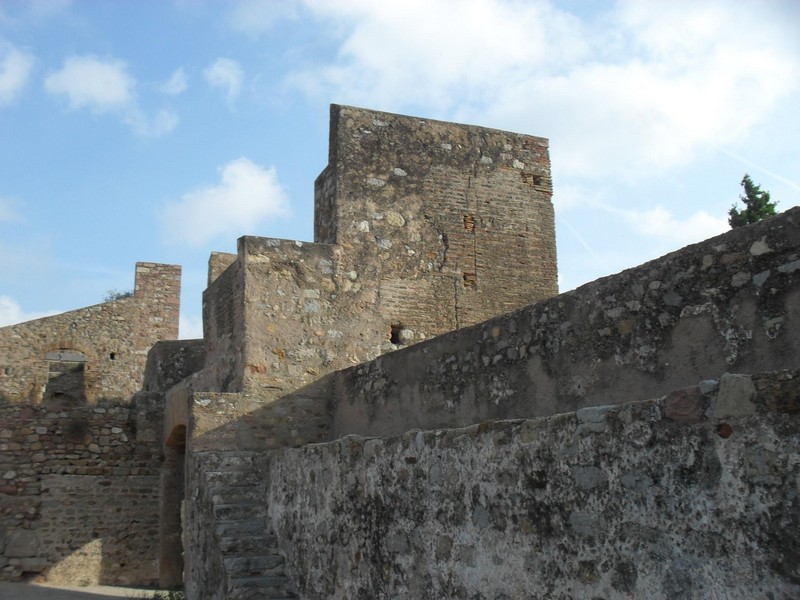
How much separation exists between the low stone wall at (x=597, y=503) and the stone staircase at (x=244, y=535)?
47.6 inches

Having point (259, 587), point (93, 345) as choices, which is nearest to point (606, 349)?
point (259, 587)

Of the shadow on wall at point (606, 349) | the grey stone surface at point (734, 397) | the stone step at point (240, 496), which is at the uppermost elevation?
the shadow on wall at point (606, 349)

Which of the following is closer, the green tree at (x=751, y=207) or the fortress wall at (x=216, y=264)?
the fortress wall at (x=216, y=264)

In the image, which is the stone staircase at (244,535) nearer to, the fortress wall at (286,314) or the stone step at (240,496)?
the stone step at (240,496)

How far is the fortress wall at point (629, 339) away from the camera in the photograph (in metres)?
3.65

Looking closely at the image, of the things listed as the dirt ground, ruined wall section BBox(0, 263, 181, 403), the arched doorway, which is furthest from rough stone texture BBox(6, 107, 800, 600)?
the arched doorway

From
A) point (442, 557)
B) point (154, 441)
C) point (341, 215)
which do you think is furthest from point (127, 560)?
point (442, 557)

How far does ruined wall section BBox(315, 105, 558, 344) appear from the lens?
27.5 ft

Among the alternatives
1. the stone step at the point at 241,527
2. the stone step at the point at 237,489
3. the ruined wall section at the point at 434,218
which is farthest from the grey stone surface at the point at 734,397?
the ruined wall section at the point at 434,218

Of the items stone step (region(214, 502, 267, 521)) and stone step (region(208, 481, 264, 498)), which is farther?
stone step (region(208, 481, 264, 498))

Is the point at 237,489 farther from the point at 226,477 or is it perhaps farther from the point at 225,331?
the point at 225,331

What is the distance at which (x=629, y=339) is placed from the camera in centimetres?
442

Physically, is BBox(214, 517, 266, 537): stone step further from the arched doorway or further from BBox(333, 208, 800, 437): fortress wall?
the arched doorway

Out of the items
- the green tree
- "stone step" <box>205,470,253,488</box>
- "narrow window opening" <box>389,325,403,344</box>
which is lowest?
"stone step" <box>205,470,253,488</box>
